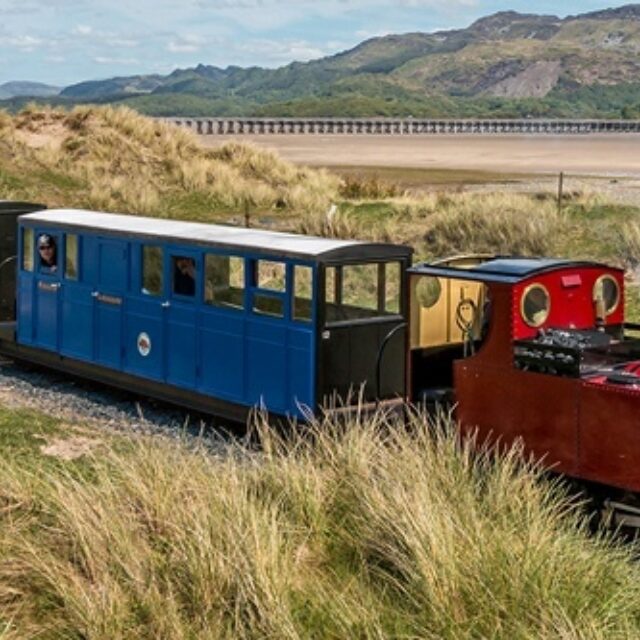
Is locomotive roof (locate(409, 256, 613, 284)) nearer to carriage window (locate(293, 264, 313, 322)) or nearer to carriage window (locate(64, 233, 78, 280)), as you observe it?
carriage window (locate(293, 264, 313, 322))

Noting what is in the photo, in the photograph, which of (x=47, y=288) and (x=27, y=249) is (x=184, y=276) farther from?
(x=27, y=249)

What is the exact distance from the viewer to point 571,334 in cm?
922

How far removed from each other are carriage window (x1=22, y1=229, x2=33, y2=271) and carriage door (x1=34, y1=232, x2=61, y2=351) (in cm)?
18

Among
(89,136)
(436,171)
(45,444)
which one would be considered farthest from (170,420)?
(436,171)

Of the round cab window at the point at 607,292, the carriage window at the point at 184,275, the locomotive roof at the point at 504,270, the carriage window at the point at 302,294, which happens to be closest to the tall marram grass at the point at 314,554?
the locomotive roof at the point at 504,270

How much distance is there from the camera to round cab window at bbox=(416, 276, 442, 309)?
34.4 ft

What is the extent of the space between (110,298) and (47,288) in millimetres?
1580

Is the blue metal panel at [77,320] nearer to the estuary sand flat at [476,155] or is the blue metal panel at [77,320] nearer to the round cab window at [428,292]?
the round cab window at [428,292]

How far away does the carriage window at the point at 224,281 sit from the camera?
1314 centimetres

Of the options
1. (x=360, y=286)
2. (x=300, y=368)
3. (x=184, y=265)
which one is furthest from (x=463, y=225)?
(x=300, y=368)

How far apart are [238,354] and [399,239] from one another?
1309 cm

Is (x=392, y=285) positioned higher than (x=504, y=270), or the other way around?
(x=504, y=270)

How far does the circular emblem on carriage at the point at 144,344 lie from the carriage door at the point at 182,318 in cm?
39

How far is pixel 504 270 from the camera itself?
366 inches
